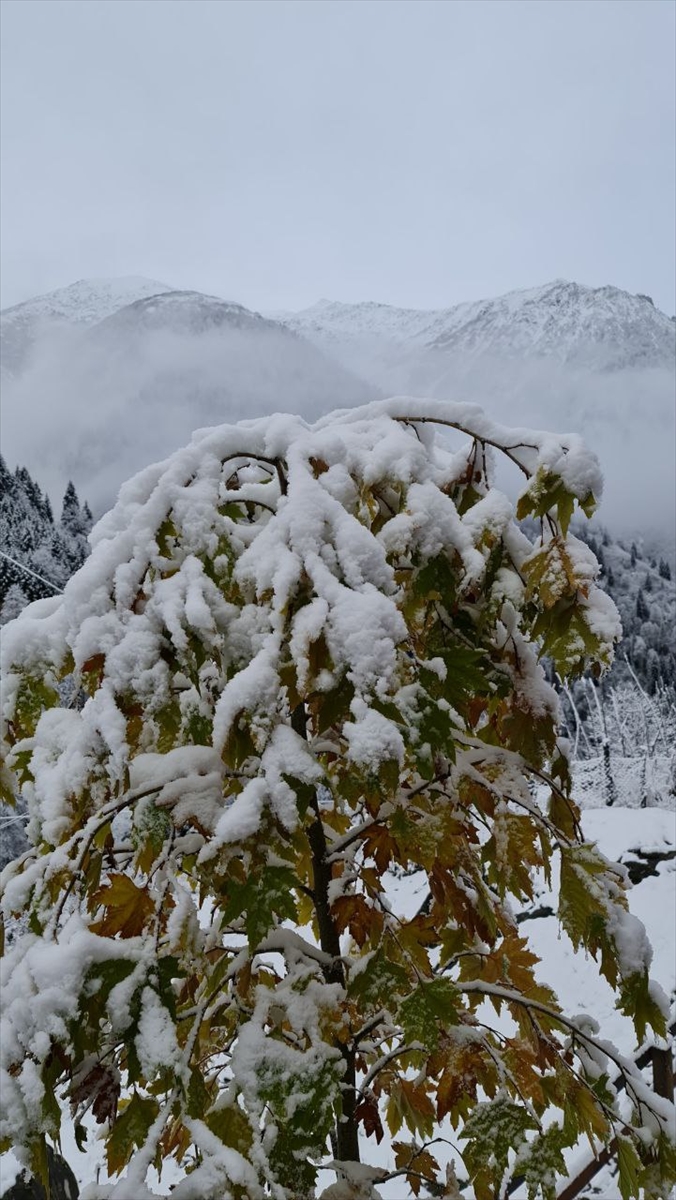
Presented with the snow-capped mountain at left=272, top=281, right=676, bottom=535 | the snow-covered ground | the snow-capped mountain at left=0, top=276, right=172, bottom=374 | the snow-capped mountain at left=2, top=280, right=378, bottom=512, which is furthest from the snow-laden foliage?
the snow-capped mountain at left=272, top=281, right=676, bottom=535

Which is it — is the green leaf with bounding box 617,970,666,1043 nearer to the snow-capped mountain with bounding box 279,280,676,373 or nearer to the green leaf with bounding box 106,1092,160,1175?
the green leaf with bounding box 106,1092,160,1175

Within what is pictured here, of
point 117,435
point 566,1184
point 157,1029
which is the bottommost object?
point 117,435

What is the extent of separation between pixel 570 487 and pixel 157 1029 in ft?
3.53

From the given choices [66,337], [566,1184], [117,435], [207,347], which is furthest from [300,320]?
[566,1184]

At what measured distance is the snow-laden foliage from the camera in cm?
98

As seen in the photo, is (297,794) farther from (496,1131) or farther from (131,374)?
(131,374)

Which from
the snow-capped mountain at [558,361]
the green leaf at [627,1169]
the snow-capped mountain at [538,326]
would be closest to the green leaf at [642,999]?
the green leaf at [627,1169]

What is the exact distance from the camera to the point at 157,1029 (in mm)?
919

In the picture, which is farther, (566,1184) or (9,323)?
(9,323)

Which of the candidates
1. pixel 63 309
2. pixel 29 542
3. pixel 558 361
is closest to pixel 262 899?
pixel 29 542

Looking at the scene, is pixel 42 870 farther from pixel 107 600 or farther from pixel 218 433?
pixel 218 433

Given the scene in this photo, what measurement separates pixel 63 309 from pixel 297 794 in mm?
101460

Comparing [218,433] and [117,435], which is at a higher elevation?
[218,433]

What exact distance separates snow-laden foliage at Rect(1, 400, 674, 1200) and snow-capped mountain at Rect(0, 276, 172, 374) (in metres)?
65.7
